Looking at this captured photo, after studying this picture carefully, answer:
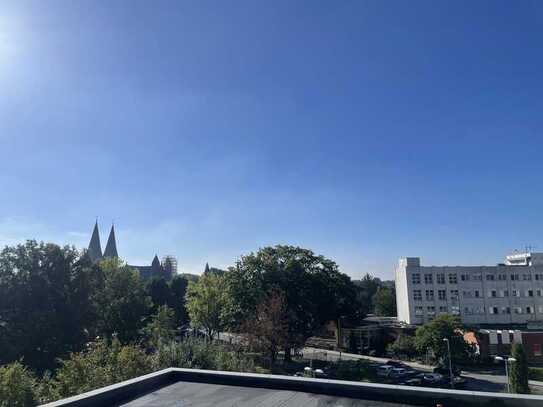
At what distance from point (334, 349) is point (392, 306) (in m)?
Answer: 36.0

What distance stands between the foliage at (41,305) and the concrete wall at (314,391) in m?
24.5

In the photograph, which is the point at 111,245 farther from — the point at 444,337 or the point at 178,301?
the point at 444,337

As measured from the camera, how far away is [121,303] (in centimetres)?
4175

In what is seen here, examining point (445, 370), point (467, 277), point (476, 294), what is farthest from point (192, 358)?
point (476, 294)

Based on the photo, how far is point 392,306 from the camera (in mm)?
89750

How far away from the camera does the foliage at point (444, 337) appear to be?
39.8 meters

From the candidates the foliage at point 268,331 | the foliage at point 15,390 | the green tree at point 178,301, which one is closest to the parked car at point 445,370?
the foliage at point 268,331

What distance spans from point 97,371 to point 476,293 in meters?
60.4

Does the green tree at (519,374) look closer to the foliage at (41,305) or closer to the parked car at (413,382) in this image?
the parked car at (413,382)

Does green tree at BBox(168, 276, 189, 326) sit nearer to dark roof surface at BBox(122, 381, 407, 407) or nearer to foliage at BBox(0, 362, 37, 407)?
foliage at BBox(0, 362, 37, 407)

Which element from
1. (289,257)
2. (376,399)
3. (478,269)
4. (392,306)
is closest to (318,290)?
(289,257)

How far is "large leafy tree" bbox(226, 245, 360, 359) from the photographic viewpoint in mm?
41531

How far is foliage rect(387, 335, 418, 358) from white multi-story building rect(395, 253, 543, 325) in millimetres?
12241

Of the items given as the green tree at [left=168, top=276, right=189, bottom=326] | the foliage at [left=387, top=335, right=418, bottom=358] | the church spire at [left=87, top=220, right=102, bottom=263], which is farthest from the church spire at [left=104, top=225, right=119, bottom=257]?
the foliage at [left=387, top=335, right=418, bottom=358]
